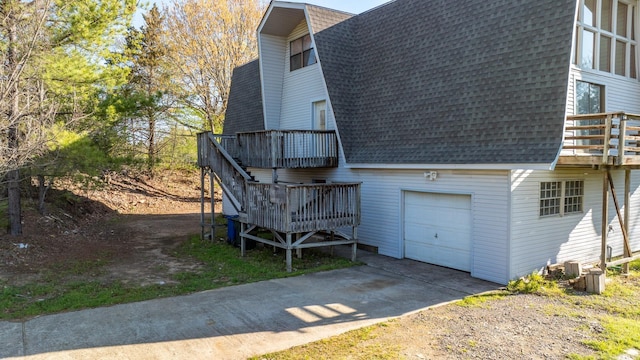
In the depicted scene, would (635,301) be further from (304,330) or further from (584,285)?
(304,330)

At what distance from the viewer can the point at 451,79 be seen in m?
10.7

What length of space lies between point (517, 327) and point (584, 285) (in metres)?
3.04

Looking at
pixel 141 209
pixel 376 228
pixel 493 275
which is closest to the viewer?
pixel 493 275

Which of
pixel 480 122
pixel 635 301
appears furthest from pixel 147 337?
pixel 635 301

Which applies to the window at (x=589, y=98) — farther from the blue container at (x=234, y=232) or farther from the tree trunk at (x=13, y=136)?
the tree trunk at (x=13, y=136)

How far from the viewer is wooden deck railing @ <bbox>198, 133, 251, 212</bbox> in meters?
12.2

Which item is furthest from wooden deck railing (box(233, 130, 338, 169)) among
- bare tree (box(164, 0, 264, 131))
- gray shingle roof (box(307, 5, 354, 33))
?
bare tree (box(164, 0, 264, 131))

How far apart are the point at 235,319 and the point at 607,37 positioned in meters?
11.7

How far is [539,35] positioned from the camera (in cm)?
912

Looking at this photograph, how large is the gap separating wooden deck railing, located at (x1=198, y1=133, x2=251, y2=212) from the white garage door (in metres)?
4.78

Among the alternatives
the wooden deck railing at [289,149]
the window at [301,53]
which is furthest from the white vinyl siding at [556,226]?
the window at [301,53]

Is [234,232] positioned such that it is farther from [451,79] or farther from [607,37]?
[607,37]

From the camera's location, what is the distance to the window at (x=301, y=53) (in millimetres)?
14922

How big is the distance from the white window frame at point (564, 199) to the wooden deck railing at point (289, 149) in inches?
241
